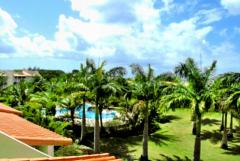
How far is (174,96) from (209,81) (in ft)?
9.17

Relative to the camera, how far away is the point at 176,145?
122 ft

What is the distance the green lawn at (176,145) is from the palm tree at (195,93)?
191 inches

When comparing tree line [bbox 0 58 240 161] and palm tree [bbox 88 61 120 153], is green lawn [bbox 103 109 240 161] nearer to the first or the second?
tree line [bbox 0 58 240 161]

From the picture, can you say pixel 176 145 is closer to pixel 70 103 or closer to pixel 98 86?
pixel 98 86

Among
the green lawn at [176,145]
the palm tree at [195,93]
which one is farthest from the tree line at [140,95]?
the green lawn at [176,145]

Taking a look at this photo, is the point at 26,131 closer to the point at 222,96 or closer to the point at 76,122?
the point at 222,96

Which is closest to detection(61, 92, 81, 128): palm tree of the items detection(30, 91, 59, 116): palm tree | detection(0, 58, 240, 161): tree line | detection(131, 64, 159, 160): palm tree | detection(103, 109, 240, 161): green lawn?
detection(0, 58, 240, 161): tree line

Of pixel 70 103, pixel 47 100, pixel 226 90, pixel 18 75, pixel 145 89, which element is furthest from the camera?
pixel 18 75

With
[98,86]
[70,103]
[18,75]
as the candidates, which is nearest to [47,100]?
[70,103]

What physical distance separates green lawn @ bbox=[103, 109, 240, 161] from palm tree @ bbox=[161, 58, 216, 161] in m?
4.86

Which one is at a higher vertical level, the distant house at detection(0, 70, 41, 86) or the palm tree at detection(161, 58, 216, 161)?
the distant house at detection(0, 70, 41, 86)

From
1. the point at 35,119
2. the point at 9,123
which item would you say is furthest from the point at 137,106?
the point at 9,123

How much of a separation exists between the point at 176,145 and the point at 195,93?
333 inches

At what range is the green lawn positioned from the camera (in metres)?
34.3
